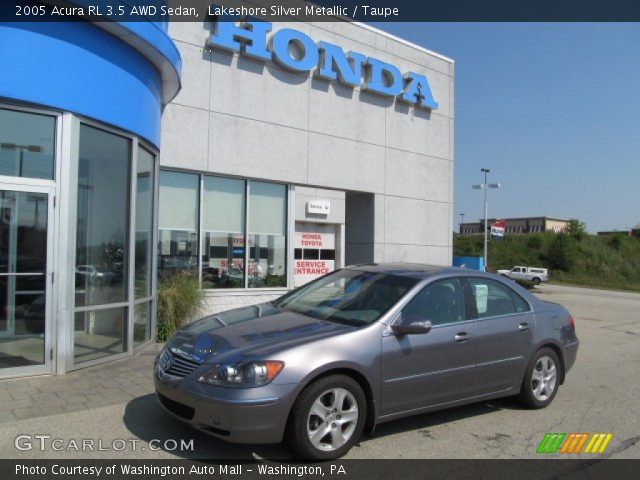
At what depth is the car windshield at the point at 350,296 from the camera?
5266 mm

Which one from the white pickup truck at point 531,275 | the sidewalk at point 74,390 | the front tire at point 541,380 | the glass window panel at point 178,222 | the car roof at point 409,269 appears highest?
the glass window panel at point 178,222

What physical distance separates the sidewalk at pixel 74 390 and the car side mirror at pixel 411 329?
2912 mm

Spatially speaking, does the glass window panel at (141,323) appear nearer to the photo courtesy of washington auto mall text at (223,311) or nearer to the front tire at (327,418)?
the photo courtesy of washington auto mall text at (223,311)

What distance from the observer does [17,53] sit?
20.6 feet

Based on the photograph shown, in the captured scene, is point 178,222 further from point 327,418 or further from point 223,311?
point 327,418

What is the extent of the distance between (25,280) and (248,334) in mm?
3331

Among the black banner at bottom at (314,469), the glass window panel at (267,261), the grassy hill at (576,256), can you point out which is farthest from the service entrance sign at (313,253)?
the grassy hill at (576,256)

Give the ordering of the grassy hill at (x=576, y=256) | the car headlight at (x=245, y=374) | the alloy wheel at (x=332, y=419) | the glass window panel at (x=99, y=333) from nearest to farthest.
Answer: the car headlight at (x=245, y=374), the alloy wheel at (x=332, y=419), the glass window panel at (x=99, y=333), the grassy hill at (x=576, y=256)

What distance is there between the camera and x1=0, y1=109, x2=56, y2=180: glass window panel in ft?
21.4

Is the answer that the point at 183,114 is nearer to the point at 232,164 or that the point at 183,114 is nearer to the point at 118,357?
the point at 232,164

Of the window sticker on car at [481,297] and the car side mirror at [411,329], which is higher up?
the window sticker on car at [481,297]

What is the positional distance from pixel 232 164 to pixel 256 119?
3.84ft

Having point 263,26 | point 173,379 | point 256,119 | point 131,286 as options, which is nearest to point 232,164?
point 256,119

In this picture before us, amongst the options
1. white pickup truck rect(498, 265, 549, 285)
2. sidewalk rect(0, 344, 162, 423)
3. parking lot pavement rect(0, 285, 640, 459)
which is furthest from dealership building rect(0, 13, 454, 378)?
white pickup truck rect(498, 265, 549, 285)
